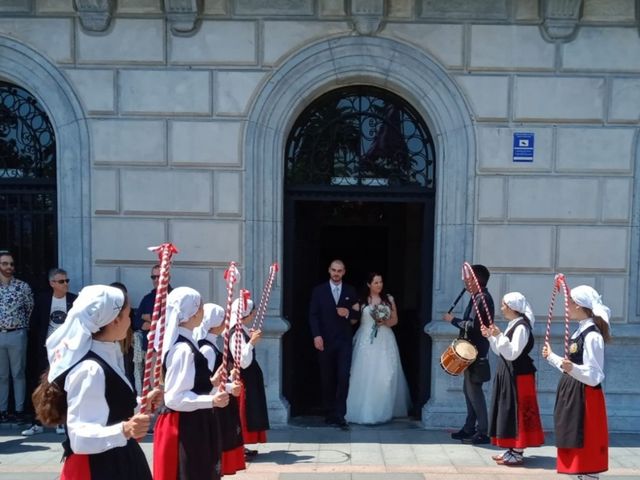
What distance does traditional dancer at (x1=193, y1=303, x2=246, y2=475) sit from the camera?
16.1 feet

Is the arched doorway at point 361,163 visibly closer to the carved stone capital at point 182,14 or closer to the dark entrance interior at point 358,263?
the dark entrance interior at point 358,263

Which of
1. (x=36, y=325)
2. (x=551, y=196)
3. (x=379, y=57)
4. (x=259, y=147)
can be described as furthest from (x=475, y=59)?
(x=36, y=325)

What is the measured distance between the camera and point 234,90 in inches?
289

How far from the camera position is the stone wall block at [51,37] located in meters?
7.35

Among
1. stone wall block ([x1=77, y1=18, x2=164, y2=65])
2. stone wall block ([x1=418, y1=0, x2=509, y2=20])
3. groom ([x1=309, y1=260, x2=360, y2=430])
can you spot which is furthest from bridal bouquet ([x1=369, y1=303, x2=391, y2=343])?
stone wall block ([x1=77, y1=18, x2=164, y2=65])

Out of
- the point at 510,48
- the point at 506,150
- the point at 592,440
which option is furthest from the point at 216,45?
the point at 592,440

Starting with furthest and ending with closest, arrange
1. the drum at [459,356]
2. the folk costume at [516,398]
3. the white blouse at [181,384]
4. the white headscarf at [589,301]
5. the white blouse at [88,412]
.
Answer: the drum at [459,356], the folk costume at [516,398], the white headscarf at [589,301], the white blouse at [181,384], the white blouse at [88,412]

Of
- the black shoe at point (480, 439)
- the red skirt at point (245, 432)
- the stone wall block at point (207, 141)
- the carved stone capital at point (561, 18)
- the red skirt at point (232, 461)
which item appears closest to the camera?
the red skirt at point (232, 461)

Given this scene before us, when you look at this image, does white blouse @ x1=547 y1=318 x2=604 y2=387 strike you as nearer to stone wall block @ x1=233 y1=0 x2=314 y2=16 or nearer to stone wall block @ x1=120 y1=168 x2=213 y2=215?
stone wall block @ x1=120 y1=168 x2=213 y2=215

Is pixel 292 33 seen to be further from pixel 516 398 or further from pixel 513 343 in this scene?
pixel 516 398

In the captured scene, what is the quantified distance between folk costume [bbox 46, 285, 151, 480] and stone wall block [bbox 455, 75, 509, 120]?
533cm

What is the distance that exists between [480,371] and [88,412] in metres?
4.62

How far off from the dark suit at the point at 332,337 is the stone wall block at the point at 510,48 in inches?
130

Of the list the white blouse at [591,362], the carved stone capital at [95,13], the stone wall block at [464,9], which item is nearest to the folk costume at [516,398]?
the white blouse at [591,362]
